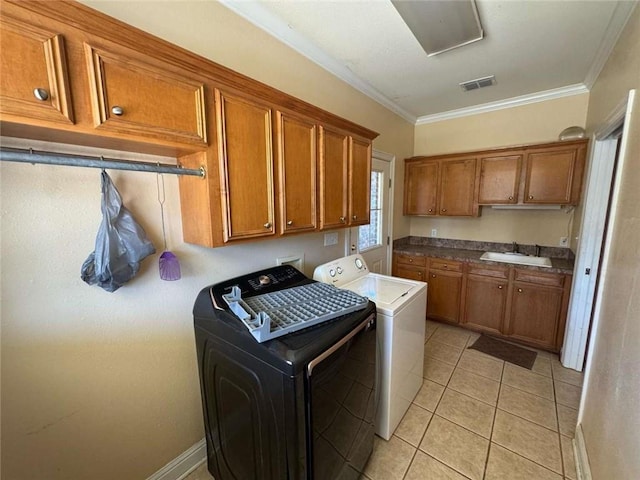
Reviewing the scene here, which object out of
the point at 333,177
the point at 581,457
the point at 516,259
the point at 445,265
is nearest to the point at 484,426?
the point at 581,457

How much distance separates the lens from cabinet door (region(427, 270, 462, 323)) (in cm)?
304

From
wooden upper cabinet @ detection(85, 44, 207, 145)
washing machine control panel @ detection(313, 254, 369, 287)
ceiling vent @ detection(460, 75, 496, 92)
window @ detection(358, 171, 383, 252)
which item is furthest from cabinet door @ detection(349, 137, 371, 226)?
ceiling vent @ detection(460, 75, 496, 92)

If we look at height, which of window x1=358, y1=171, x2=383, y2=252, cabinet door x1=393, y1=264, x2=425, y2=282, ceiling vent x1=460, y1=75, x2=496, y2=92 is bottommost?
cabinet door x1=393, y1=264, x2=425, y2=282

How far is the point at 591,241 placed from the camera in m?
2.12

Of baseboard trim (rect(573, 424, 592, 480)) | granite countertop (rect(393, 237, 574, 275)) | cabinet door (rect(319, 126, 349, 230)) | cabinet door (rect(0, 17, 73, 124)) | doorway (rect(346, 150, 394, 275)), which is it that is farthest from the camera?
doorway (rect(346, 150, 394, 275))

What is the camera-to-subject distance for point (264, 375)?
1009mm

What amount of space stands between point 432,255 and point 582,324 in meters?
1.40

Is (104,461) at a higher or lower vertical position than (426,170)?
lower

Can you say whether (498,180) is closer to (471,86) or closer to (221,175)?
(471,86)

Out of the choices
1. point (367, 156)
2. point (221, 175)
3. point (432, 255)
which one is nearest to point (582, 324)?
point (432, 255)

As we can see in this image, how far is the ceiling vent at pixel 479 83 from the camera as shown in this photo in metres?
2.47

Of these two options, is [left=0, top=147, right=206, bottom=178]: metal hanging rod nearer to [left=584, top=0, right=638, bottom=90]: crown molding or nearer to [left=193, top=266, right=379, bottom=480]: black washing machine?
[left=193, top=266, right=379, bottom=480]: black washing machine

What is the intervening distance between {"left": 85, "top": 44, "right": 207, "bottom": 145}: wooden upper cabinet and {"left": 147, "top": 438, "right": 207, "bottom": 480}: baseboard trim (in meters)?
1.73

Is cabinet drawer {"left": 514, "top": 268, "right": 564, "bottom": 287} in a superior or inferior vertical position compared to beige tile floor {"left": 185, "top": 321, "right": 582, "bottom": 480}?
superior
